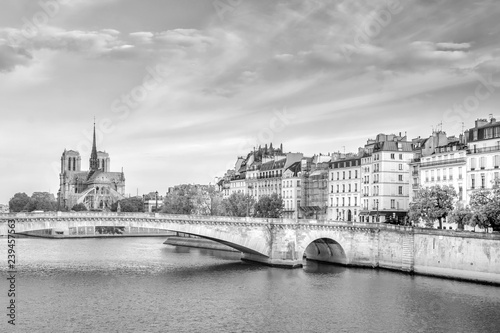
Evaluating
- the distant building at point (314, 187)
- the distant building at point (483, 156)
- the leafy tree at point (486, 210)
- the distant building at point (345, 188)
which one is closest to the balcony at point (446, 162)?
the distant building at point (483, 156)

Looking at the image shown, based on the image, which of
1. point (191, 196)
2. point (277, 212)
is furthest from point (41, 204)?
point (277, 212)

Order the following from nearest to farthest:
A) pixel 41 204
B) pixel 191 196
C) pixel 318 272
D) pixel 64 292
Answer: pixel 64 292
pixel 318 272
pixel 191 196
pixel 41 204

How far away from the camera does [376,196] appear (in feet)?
290

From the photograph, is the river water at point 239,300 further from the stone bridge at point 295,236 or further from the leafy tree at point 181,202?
the leafy tree at point 181,202

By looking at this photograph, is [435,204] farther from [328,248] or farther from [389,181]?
[389,181]

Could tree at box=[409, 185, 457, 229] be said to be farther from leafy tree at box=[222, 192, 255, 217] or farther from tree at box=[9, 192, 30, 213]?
tree at box=[9, 192, 30, 213]

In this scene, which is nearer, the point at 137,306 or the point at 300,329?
the point at 300,329

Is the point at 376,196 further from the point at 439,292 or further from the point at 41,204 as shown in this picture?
the point at 41,204

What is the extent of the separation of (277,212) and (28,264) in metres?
42.5

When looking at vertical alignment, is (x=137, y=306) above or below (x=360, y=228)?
below

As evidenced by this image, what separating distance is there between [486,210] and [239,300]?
74.2 feet

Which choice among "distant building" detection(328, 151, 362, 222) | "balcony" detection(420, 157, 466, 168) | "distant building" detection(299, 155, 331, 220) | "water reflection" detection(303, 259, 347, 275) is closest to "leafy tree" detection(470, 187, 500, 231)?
"water reflection" detection(303, 259, 347, 275)

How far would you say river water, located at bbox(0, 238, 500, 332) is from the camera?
3900 cm

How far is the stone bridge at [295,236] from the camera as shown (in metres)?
60.2
